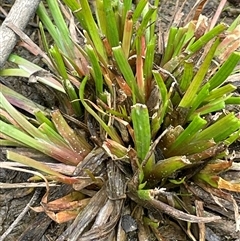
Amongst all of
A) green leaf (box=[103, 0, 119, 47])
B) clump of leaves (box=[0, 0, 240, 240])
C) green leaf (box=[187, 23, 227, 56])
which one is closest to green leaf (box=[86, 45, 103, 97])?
clump of leaves (box=[0, 0, 240, 240])

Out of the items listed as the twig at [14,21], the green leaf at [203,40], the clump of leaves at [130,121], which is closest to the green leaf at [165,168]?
the clump of leaves at [130,121]

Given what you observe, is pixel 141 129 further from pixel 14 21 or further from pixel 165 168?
pixel 14 21

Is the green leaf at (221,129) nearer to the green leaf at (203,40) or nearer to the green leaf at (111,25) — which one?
the green leaf at (203,40)

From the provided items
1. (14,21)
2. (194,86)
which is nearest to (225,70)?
(194,86)

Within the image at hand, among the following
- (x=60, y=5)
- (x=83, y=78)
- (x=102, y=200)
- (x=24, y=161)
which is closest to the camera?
(x=24, y=161)

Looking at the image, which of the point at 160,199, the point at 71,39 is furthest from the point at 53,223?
the point at 71,39

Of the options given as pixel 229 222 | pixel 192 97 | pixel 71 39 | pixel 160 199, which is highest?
pixel 71 39

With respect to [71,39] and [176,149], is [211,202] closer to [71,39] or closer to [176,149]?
[176,149]

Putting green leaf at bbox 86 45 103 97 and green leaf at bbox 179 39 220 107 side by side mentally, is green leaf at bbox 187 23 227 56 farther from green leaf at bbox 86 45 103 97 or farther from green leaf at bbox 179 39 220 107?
green leaf at bbox 86 45 103 97
